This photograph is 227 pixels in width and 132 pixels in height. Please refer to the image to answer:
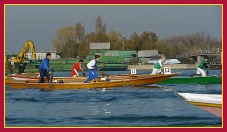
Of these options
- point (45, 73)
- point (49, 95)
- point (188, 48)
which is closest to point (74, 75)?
point (45, 73)

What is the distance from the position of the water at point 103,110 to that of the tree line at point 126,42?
64720mm

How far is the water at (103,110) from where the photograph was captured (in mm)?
13484

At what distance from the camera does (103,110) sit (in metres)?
16.2

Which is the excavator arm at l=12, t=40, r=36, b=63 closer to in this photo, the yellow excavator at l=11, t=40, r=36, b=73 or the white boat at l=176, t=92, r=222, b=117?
the yellow excavator at l=11, t=40, r=36, b=73

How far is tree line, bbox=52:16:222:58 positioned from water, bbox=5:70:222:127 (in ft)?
212

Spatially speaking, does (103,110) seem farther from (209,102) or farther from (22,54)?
(22,54)

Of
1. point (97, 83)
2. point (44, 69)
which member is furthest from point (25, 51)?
point (97, 83)

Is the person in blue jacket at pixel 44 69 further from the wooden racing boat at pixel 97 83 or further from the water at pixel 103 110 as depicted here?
the water at pixel 103 110

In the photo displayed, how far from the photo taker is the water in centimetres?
1348

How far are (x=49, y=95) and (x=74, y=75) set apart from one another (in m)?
7.90

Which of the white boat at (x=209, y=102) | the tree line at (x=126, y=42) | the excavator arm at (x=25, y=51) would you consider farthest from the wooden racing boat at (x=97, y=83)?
the tree line at (x=126, y=42)

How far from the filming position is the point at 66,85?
2405 cm

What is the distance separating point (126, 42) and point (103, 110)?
81.3 metres

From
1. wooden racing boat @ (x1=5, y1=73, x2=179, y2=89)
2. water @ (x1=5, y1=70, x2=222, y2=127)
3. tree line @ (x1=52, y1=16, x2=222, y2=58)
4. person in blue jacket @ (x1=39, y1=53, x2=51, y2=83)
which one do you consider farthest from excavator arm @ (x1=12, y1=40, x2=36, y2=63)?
tree line @ (x1=52, y1=16, x2=222, y2=58)
